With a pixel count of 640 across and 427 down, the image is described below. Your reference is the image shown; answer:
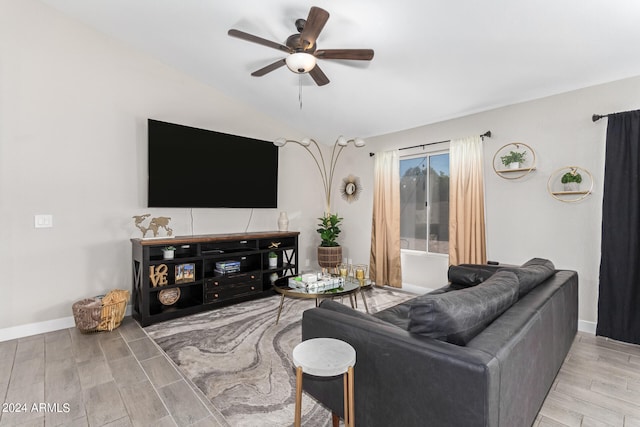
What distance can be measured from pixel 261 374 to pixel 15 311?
102 inches

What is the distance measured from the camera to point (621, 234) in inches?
115

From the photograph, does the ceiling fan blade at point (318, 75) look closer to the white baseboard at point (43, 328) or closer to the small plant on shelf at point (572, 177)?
the small plant on shelf at point (572, 177)

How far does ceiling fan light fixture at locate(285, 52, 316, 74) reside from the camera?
95.6 inches

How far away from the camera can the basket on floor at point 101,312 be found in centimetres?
296

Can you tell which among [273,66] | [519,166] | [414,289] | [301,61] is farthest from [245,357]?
[519,166]

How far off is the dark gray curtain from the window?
1711 millimetres

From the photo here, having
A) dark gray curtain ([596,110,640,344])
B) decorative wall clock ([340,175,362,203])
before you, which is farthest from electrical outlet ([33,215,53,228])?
dark gray curtain ([596,110,640,344])

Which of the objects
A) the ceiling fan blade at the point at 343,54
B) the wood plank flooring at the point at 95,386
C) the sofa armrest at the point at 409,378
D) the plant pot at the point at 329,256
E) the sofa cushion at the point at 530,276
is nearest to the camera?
the sofa armrest at the point at 409,378

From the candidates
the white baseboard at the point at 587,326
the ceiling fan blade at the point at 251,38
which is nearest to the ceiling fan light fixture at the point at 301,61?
the ceiling fan blade at the point at 251,38

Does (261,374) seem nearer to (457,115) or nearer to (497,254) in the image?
(497,254)

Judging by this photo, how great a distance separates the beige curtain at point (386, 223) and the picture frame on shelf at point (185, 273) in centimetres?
277

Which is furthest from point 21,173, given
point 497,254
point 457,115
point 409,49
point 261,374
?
point 497,254

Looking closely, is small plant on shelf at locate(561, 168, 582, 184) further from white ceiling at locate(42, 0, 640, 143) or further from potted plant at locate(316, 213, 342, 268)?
potted plant at locate(316, 213, 342, 268)

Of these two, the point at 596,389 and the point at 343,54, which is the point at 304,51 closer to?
the point at 343,54
